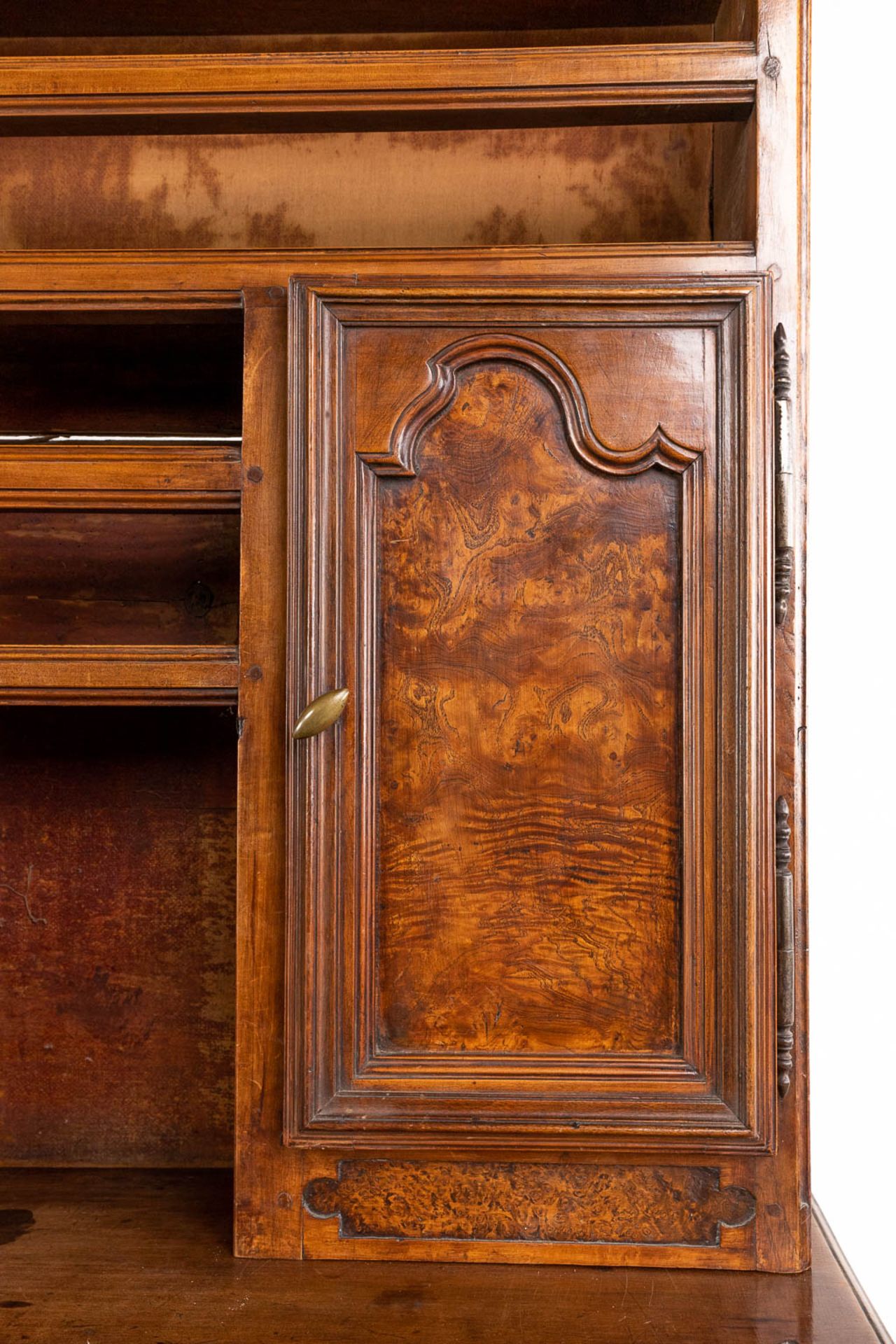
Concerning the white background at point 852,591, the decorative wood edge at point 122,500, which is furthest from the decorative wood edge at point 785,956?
the decorative wood edge at point 122,500

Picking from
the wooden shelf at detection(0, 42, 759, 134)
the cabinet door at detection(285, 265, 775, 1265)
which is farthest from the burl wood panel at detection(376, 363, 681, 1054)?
the wooden shelf at detection(0, 42, 759, 134)

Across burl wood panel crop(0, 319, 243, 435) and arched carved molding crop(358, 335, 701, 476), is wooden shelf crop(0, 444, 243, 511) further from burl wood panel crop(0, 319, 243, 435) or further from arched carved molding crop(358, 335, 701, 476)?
burl wood panel crop(0, 319, 243, 435)

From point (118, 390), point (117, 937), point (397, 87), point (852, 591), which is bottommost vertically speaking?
point (117, 937)

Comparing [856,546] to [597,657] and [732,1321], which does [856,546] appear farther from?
[732,1321]

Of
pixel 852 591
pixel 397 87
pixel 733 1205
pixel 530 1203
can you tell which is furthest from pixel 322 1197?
pixel 397 87

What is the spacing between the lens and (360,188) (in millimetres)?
1722

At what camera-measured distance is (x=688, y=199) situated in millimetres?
1672

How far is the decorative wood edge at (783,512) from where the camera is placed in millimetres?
1306

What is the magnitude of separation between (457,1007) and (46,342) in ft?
3.84

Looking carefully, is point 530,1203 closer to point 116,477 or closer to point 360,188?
point 116,477

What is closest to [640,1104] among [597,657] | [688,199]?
[597,657]

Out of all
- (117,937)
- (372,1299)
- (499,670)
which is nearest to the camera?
(372,1299)

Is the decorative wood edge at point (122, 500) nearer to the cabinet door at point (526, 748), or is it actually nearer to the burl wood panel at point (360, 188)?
the cabinet door at point (526, 748)

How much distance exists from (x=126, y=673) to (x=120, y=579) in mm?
413
